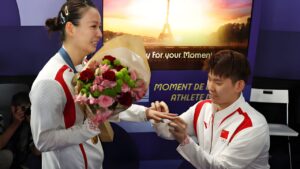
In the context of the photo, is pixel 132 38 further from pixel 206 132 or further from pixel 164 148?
pixel 164 148

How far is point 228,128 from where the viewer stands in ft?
7.70

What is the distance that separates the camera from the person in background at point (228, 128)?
2264mm

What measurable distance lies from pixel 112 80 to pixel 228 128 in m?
0.88

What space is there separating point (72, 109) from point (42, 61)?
76.4 inches

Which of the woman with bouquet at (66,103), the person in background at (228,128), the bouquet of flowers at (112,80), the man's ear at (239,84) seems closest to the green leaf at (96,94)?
the bouquet of flowers at (112,80)

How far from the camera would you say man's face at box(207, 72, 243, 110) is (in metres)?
2.29

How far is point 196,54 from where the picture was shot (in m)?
3.82

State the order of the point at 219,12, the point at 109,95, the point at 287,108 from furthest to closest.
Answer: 1. the point at 287,108
2. the point at 219,12
3. the point at 109,95

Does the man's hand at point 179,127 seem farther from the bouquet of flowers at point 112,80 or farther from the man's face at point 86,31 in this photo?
the man's face at point 86,31

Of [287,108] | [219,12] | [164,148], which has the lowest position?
[164,148]

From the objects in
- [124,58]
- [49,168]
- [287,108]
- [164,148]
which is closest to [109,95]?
[124,58]

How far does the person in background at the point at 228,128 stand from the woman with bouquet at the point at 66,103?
27 centimetres

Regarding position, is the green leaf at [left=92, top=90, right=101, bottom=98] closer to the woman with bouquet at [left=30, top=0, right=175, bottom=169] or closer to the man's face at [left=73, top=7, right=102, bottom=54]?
the woman with bouquet at [left=30, top=0, right=175, bottom=169]

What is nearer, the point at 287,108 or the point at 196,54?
Answer: the point at 196,54
